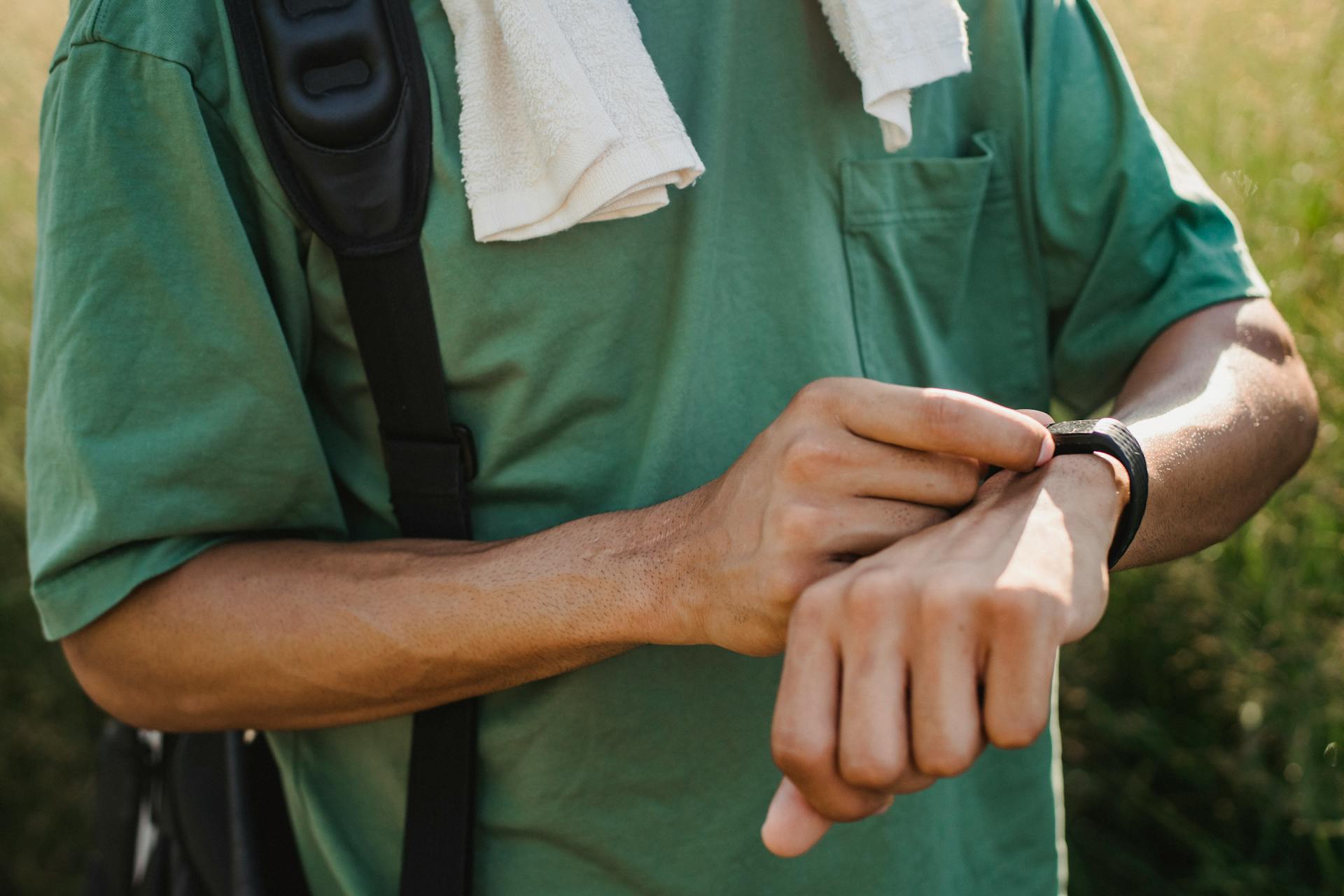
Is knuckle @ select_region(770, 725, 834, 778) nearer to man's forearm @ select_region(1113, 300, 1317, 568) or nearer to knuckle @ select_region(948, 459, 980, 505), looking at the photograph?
knuckle @ select_region(948, 459, 980, 505)

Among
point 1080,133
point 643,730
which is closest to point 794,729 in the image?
point 643,730

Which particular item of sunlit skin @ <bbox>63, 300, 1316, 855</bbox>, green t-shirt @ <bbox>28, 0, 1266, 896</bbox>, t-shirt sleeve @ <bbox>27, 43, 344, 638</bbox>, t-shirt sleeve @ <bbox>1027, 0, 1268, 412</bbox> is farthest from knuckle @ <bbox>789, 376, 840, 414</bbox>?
t-shirt sleeve @ <bbox>1027, 0, 1268, 412</bbox>

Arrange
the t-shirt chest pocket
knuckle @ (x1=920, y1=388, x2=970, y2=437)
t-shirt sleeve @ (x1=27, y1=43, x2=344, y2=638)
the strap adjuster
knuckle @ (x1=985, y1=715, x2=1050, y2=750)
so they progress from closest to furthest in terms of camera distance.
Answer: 1. knuckle @ (x1=985, y1=715, x2=1050, y2=750)
2. knuckle @ (x1=920, y1=388, x2=970, y2=437)
3. t-shirt sleeve @ (x1=27, y1=43, x2=344, y2=638)
4. the strap adjuster
5. the t-shirt chest pocket

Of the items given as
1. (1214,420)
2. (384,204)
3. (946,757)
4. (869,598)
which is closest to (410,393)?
(384,204)

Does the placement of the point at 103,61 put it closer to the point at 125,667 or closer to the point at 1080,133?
the point at 125,667

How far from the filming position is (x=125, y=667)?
3.78 feet

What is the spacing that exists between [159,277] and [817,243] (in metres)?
0.74

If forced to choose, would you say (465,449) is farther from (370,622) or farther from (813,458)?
(813,458)

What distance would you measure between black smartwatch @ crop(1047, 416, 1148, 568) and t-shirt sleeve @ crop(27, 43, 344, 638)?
31.1 inches

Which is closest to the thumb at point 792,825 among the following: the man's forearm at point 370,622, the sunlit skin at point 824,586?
the sunlit skin at point 824,586

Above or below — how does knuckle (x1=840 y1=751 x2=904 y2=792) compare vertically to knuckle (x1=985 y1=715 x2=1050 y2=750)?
below

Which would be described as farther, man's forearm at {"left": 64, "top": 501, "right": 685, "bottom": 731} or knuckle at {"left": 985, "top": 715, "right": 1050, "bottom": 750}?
man's forearm at {"left": 64, "top": 501, "right": 685, "bottom": 731}

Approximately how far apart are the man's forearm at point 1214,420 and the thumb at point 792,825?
1.53 ft

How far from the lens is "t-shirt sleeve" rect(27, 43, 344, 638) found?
39.8 inches
